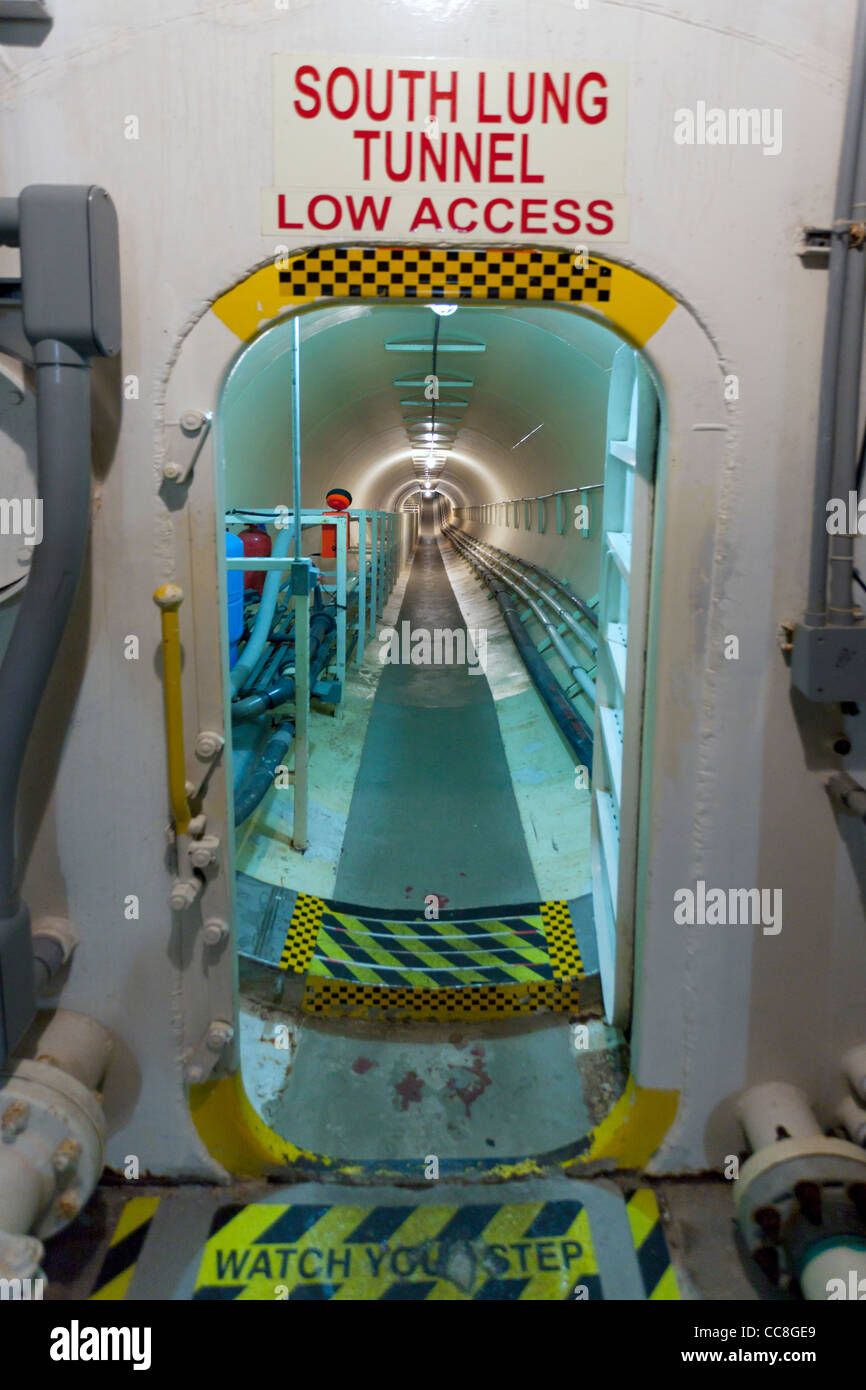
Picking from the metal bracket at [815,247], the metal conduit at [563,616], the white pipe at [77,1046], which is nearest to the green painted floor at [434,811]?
the metal conduit at [563,616]

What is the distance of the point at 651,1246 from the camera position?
8.63 feet

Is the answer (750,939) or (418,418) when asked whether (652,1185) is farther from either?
(418,418)

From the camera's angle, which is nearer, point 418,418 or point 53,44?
point 53,44

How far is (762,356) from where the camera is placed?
2.38 m

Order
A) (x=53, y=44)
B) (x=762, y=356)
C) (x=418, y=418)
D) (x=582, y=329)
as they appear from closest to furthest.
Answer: (x=53, y=44)
(x=762, y=356)
(x=582, y=329)
(x=418, y=418)

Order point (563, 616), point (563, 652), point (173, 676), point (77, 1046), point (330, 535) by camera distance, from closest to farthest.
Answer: point (173, 676) → point (77, 1046) → point (563, 652) → point (563, 616) → point (330, 535)

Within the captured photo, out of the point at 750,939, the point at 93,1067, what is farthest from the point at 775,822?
the point at 93,1067

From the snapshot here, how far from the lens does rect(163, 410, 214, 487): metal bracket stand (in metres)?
2.32

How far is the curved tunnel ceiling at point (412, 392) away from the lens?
7.37 m

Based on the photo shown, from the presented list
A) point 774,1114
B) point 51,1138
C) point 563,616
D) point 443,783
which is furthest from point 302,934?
point 563,616

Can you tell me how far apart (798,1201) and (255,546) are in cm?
712

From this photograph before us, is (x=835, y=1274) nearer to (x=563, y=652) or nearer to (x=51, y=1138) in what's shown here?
(x=51, y=1138)
